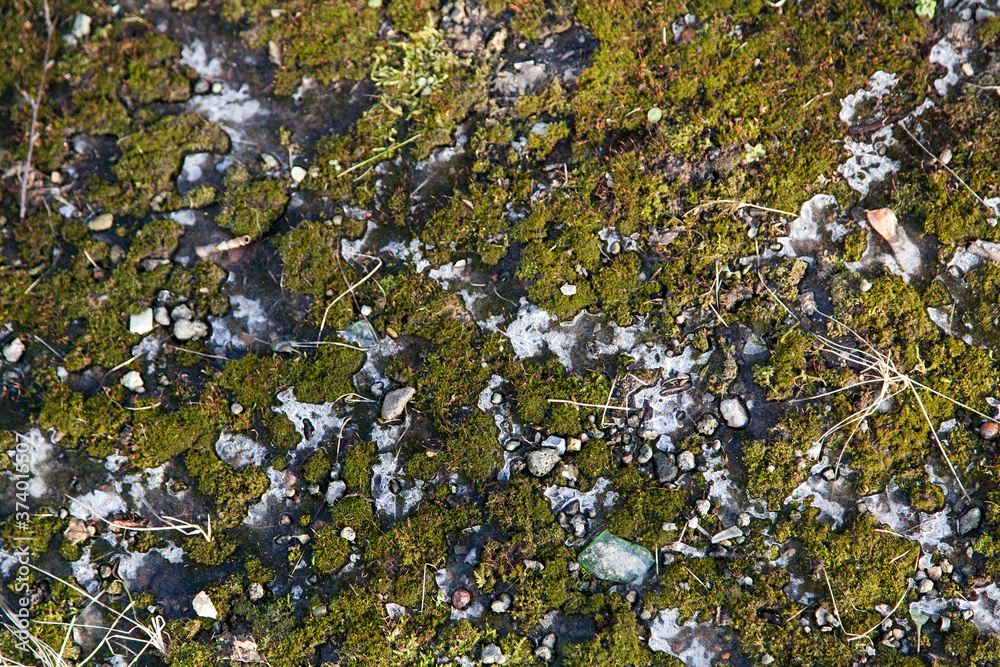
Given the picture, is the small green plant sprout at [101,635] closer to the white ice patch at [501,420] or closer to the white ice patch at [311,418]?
the white ice patch at [311,418]

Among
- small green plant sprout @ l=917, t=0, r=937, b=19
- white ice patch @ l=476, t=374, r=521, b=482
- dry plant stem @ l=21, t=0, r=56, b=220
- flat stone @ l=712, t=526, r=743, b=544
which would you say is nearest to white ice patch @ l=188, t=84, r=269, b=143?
dry plant stem @ l=21, t=0, r=56, b=220

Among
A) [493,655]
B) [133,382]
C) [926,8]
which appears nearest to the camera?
[493,655]

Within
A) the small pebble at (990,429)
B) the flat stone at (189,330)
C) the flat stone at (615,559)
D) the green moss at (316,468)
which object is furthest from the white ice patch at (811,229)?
the flat stone at (189,330)

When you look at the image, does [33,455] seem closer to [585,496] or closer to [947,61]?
[585,496]

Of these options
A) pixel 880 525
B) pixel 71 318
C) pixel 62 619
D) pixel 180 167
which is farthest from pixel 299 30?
pixel 880 525

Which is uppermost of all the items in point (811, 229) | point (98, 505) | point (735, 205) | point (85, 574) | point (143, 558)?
point (735, 205)

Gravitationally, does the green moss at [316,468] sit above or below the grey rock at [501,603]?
above

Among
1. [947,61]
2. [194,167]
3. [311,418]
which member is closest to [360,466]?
[311,418]
